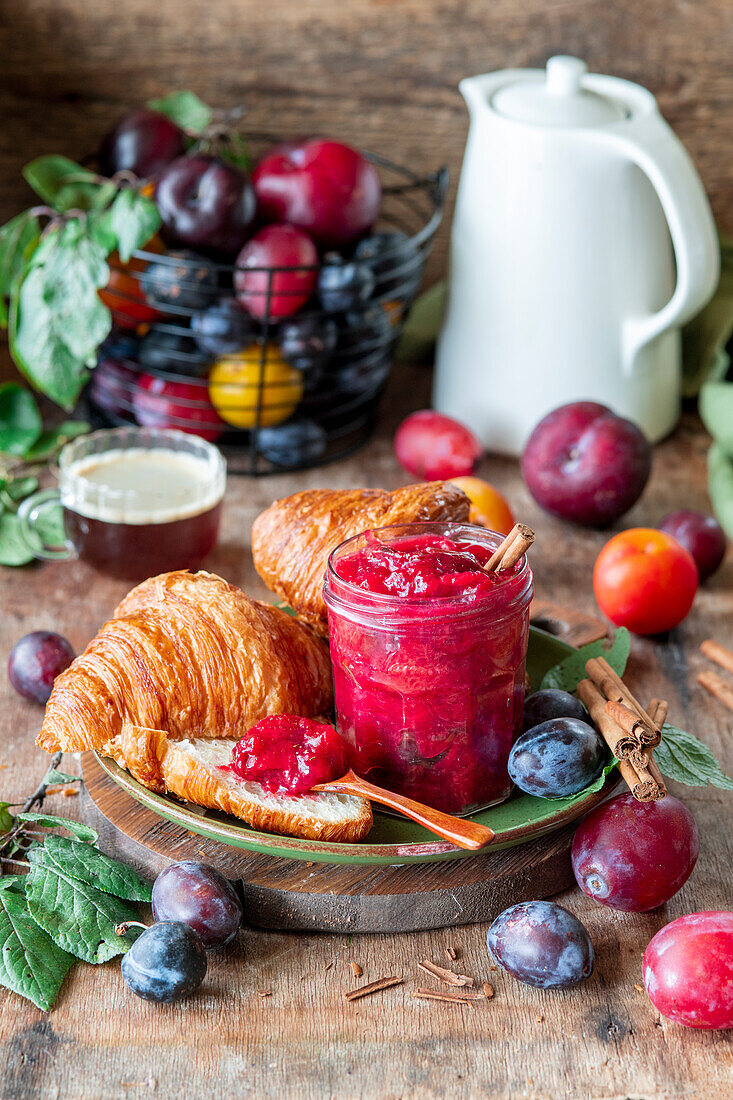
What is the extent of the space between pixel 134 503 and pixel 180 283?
335 millimetres

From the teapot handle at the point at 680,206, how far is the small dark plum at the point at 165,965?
1085 millimetres

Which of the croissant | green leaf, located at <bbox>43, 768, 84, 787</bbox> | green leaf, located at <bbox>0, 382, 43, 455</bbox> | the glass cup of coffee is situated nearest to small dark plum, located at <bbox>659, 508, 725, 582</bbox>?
the croissant

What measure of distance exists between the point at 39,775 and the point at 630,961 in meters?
0.53

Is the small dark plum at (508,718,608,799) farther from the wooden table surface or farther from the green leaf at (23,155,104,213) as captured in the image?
the green leaf at (23,155,104,213)

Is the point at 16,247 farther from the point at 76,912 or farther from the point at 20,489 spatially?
the point at 76,912

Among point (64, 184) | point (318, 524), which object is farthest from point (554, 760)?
point (64, 184)

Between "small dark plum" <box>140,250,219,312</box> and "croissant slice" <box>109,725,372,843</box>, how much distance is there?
0.76m

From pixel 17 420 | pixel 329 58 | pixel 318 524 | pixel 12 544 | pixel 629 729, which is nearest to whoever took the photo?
pixel 629 729

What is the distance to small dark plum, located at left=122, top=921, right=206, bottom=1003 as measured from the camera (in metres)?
0.75

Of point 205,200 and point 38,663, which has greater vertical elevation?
point 205,200

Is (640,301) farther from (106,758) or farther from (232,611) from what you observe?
(106,758)

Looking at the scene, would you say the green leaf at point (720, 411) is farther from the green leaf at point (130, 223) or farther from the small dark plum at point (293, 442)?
the green leaf at point (130, 223)

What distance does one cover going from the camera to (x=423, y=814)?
0.80m

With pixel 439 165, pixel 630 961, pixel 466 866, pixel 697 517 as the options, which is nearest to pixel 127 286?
pixel 439 165
